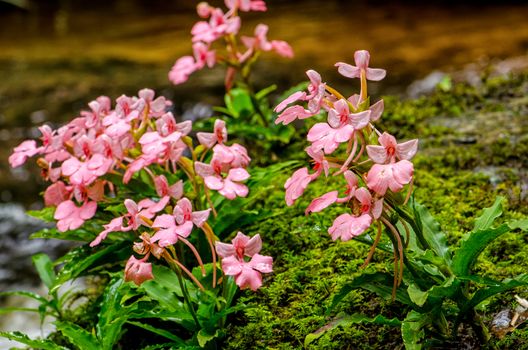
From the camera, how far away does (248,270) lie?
5.85 ft

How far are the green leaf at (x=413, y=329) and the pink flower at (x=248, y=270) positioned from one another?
0.39 m

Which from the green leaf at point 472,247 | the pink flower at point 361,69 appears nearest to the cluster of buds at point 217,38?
the pink flower at point 361,69

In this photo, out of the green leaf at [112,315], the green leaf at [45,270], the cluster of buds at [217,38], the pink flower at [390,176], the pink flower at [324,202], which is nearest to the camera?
the pink flower at [390,176]

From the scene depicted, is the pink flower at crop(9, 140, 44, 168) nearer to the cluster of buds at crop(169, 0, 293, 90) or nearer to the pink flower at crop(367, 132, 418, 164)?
the cluster of buds at crop(169, 0, 293, 90)

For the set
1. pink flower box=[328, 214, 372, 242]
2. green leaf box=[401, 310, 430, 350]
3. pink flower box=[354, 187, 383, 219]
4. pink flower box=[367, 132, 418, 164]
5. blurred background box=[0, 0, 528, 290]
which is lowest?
blurred background box=[0, 0, 528, 290]

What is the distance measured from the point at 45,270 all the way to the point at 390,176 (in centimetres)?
191

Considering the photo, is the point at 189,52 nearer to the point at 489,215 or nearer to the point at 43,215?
the point at 43,215

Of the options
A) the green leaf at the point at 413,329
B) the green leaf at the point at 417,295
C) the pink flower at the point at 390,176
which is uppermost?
the pink flower at the point at 390,176

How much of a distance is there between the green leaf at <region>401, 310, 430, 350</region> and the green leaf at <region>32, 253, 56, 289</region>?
1724 mm

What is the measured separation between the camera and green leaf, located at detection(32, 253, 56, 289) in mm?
2861

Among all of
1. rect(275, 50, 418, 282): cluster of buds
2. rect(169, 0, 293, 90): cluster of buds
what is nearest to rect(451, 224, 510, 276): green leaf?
rect(275, 50, 418, 282): cluster of buds

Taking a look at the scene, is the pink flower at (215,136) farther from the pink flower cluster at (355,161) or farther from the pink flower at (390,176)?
Answer: the pink flower at (390,176)

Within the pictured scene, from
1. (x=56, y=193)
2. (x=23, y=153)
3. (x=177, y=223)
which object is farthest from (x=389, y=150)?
(x=23, y=153)

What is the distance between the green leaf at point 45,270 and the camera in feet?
9.39
